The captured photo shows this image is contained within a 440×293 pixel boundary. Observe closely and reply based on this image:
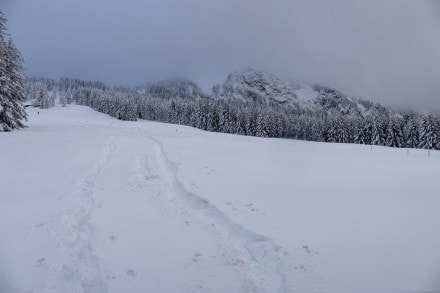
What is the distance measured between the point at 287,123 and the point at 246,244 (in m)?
120

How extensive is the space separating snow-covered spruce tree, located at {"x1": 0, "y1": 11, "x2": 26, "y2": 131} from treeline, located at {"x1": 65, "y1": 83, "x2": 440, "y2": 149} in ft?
204

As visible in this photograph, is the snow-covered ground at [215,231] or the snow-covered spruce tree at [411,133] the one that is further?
the snow-covered spruce tree at [411,133]

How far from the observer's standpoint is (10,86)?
30.7 metres

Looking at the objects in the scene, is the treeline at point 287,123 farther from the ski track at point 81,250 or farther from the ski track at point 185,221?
the ski track at point 81,250

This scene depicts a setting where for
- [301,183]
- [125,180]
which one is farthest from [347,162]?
[125,180]

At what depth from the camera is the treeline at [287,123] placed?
74312 mm

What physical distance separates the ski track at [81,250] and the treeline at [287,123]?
7089 centimetres

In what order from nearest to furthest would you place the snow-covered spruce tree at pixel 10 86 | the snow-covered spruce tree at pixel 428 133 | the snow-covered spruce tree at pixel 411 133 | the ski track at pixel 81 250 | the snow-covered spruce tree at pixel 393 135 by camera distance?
1. the ski track at pixel 81 250
2. the snow-covered spruce tree at pixel 10 86
3. the snow-covered spruce tree at pixel 428 133
4. the snow-covered spruce tree at pixel 393 135
5. the snow-covered spruce tree at pixel 411 133

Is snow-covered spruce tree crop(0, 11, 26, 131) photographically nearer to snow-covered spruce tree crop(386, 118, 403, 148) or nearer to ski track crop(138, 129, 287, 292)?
ski track crop(138, 129, 287, 292)

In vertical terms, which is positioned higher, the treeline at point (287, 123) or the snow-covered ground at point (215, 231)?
the treeline at point (287, 123)

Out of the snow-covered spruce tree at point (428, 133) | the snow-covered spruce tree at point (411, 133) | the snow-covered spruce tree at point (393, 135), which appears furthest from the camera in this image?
the snow-covered spruce tree at point (411, 133)

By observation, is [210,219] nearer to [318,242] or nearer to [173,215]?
[173,215]

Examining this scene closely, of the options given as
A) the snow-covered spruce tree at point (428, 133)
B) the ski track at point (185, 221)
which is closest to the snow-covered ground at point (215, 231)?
the ski track at point (185, 221)

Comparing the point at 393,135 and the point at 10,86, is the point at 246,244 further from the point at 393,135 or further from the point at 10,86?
the point at 393,135
